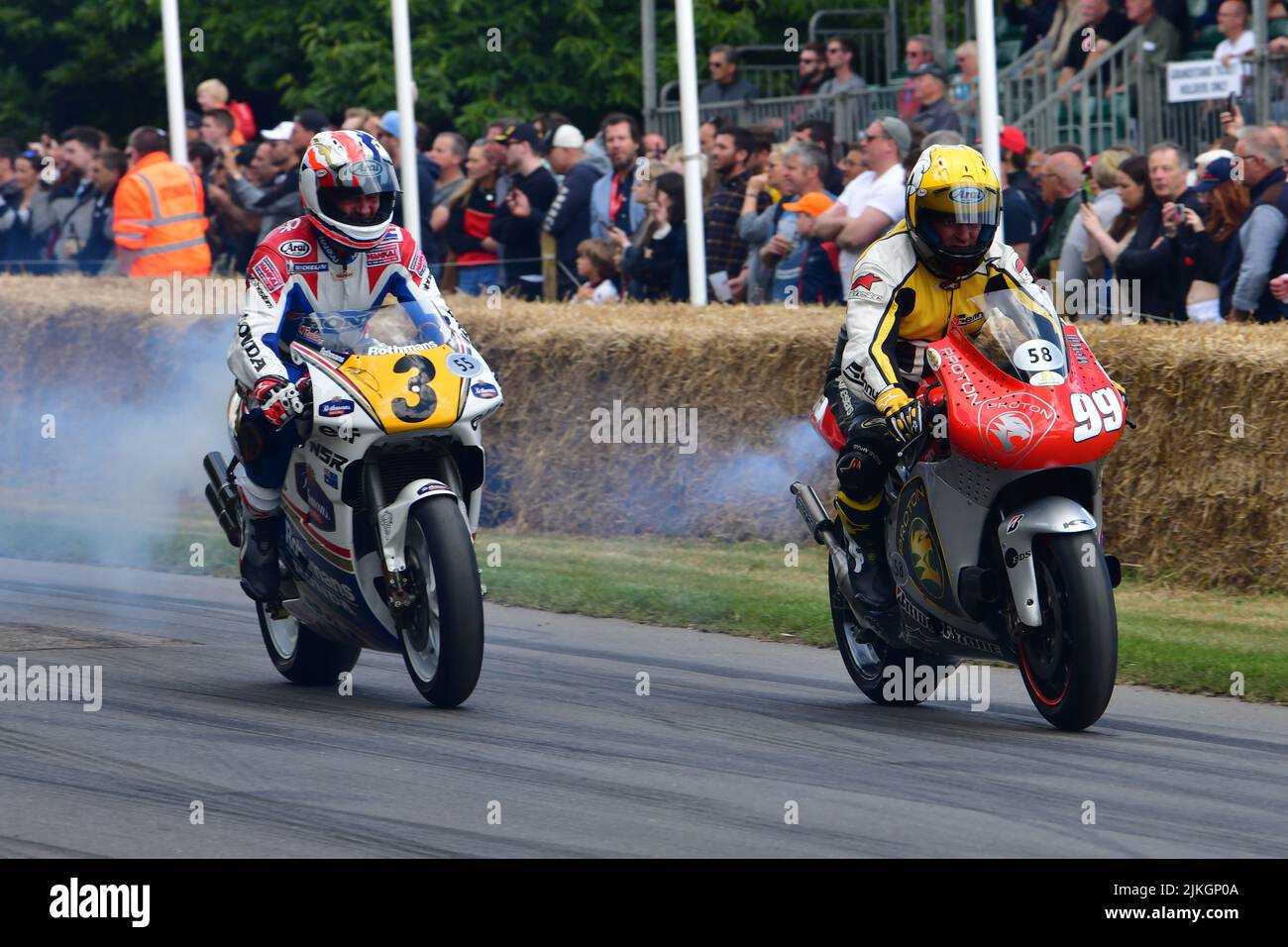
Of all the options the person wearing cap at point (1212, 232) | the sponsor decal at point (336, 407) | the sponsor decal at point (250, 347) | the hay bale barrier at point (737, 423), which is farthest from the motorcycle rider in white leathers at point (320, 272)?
the person wearing cap at point (1212, 232)

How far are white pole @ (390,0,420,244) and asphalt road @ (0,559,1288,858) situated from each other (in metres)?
7.35

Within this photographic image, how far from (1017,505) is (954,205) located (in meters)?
1.07

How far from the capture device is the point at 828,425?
8375 millimetres

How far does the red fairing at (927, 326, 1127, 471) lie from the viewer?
23.7ft

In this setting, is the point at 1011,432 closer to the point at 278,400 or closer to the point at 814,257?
the point at 278,400

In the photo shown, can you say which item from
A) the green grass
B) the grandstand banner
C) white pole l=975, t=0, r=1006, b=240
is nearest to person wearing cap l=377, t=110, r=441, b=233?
the green grass

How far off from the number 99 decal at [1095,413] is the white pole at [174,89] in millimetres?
13484

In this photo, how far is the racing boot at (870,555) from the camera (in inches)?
323

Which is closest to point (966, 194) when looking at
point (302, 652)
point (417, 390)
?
point (417, 390)

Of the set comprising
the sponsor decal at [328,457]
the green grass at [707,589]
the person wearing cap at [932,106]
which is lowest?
the green grass at [707,589]

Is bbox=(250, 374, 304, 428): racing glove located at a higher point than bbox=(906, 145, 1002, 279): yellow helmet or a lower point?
lower

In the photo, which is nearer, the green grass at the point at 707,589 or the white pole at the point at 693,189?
the green grass at the point at 707,589

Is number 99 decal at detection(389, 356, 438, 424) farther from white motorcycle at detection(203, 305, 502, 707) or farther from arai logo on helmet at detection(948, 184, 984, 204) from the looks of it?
arai logo on helmet at detection(948, 184, 984, 204)

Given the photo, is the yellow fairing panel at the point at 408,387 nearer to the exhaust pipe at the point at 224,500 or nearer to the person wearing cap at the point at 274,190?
the exhaust pipe at the point at 224,500
